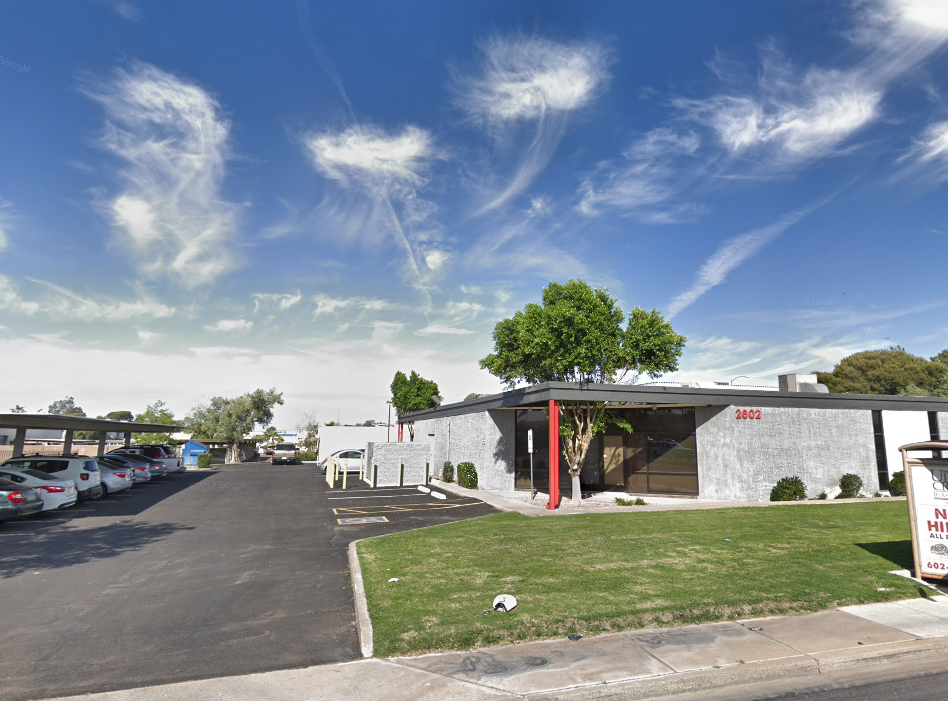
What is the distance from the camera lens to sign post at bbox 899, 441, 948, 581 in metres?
8.65

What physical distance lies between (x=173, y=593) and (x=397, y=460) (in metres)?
18.0

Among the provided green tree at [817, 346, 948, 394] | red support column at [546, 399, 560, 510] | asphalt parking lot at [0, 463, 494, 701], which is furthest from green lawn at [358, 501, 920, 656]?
green tree at [817, 346, 948, 394]

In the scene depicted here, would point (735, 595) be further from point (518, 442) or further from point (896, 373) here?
point (896, 373)

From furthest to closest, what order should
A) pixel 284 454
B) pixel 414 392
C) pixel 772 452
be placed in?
pixel 414 392, pixel 284 454, pixel 772 452

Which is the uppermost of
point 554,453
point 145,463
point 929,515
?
point 554,453

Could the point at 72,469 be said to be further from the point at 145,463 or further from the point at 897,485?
the point at 897,485

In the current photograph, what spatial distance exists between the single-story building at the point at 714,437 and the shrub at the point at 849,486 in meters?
0.29

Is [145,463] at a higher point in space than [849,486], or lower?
higher

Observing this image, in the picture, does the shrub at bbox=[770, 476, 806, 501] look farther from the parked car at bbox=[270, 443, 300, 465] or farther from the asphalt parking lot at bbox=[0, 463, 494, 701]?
the parked car at bbox=[270, 443, 300, 465]

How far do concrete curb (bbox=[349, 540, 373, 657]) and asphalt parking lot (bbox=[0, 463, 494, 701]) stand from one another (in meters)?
0.13

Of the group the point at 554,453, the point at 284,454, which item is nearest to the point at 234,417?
the point at 284,454

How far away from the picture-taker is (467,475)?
81.9ft

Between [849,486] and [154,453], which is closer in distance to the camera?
[849,486]

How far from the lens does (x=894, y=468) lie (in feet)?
72.4
